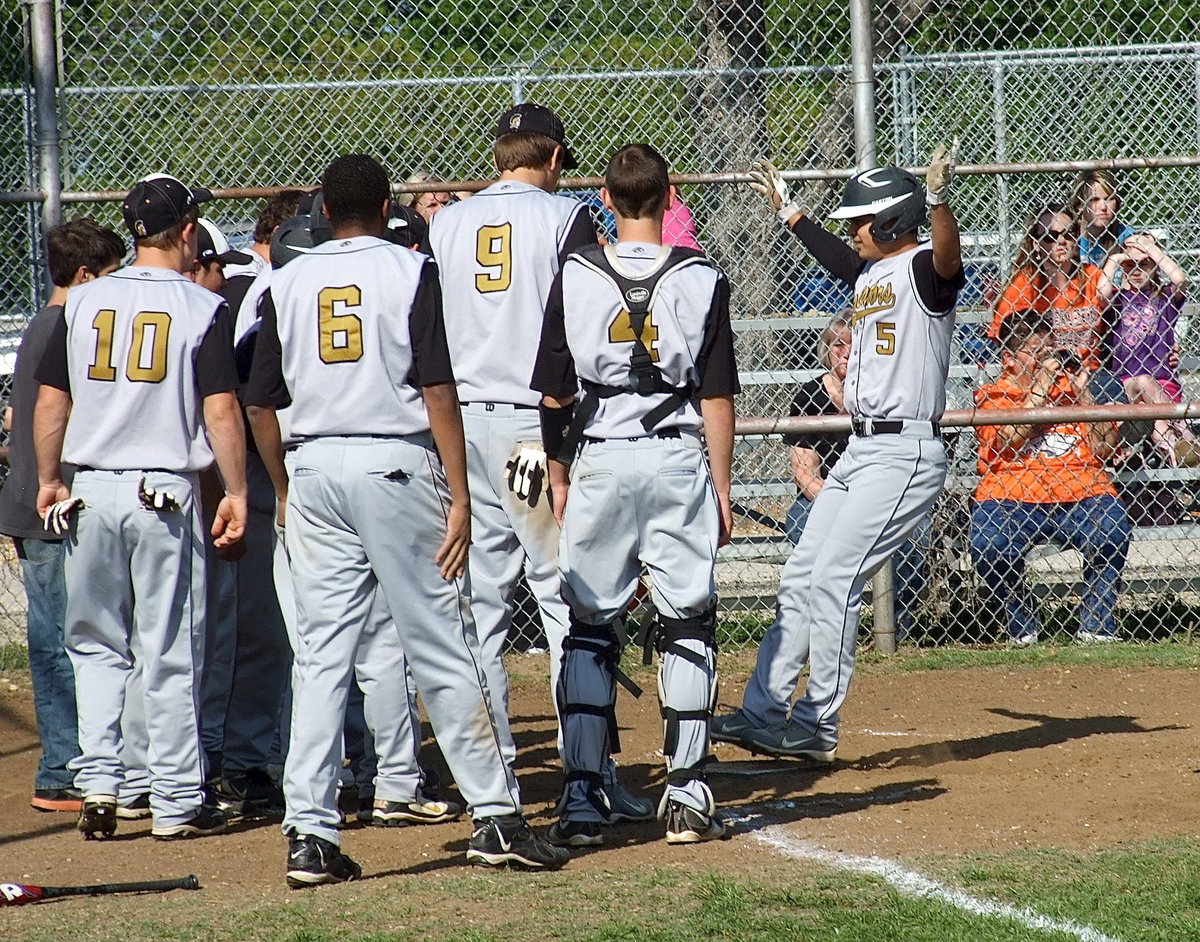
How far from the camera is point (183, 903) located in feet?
13.9

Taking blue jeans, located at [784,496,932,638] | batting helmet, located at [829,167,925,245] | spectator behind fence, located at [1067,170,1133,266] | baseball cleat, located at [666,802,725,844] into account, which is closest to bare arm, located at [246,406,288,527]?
baseball cleat, located at [666,802,725,844]

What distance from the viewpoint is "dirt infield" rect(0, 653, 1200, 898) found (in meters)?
4.70

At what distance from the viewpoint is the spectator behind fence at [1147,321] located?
806 centimetres

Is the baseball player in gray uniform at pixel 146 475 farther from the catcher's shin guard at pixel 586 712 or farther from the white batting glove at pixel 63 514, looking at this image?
the catcher's shin guard at pixel 586 712

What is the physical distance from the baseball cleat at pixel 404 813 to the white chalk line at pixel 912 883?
109 cm

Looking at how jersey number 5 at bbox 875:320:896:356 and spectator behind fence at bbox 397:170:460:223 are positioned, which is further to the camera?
spectator behind fence at bbox 397:170:460:223

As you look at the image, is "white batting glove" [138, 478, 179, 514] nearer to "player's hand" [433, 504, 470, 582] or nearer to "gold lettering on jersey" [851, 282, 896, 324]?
"player's hand" [433, 504, 470, 582]

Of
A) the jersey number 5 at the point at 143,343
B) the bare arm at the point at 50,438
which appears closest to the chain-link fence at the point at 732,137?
the bare arm at the point at 50,438

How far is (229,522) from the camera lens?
5078mm

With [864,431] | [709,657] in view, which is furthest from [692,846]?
[864,431]

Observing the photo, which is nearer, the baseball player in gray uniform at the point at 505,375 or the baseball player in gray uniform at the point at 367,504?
the baseball player in gray uniform at the point at 367,504

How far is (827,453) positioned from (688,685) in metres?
3.50

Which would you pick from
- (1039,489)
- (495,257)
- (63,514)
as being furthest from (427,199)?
(1039,489)

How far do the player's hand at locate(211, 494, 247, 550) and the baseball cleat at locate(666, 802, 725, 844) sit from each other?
5.47ft
